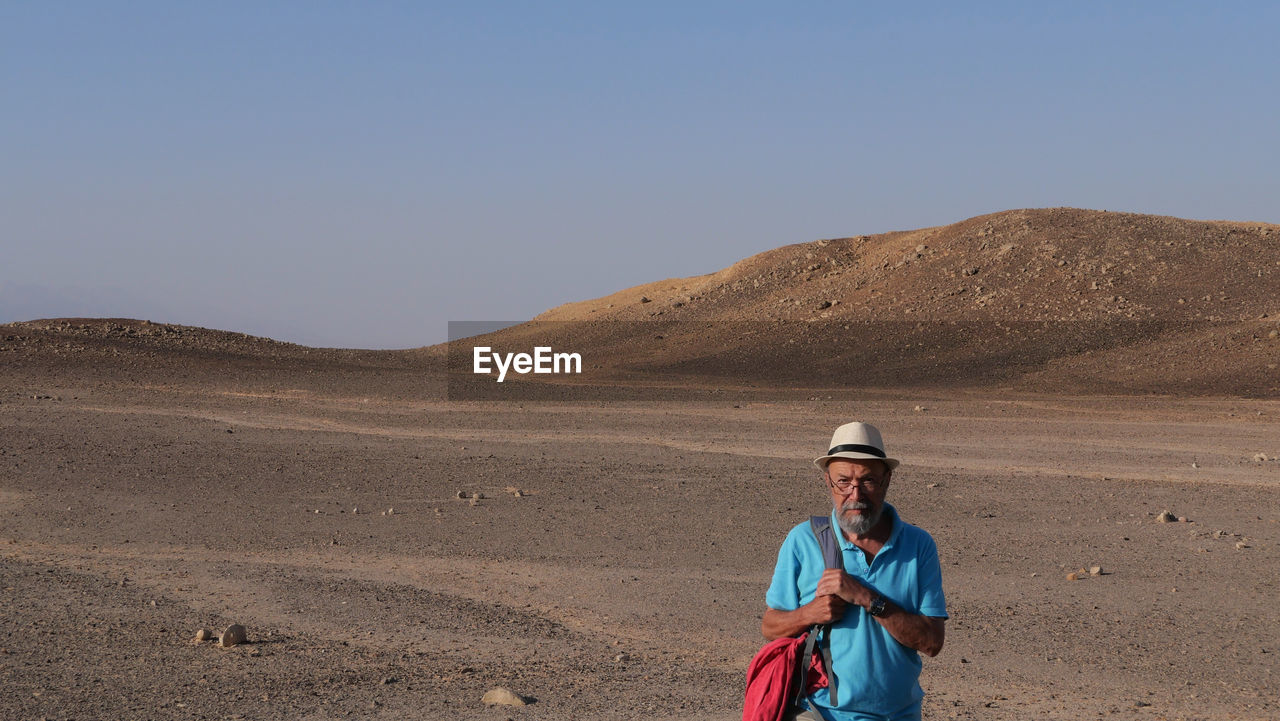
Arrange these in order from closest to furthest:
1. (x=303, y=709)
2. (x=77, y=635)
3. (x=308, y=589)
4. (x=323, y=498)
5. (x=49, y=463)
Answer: (x=303, y=709) → (x=77, y=635) → (x=308, y=589) → (x=323, y=498) → (x=49, y=463)

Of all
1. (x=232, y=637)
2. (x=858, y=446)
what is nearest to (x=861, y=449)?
(x=858, y=446)

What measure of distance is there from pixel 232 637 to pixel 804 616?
5167 millimetres

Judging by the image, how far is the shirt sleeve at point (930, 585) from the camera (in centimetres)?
406

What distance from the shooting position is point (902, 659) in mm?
4035

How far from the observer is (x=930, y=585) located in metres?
4.07

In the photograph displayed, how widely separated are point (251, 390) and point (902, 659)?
31121mm

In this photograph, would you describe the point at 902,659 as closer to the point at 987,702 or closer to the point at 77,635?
the point at 987,702

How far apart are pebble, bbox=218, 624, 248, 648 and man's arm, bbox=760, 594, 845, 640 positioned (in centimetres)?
497

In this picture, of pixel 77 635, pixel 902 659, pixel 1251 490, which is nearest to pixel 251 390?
pixel 1251 490

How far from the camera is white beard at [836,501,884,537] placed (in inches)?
161

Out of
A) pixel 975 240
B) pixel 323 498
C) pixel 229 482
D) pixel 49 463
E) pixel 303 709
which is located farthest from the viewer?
pixel 975 240

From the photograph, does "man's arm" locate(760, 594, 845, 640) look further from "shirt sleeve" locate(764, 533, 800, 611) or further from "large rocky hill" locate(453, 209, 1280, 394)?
"large rocky hill" locate(453, 209, 1280, 394)

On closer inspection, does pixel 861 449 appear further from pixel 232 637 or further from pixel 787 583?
pixel 232 637

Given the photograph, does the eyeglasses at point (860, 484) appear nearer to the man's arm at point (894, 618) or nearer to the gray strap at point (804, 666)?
the man's arm at point (894, 618)
